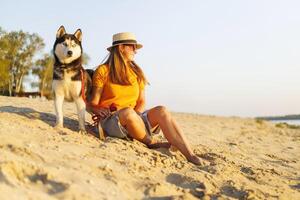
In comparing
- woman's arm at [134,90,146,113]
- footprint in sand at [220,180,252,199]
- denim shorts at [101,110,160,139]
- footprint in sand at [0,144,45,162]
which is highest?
woman's arm at [134,90,146,113]

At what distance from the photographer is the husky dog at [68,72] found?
18.1 ft

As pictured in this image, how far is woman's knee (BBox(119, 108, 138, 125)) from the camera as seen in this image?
17.7 ft

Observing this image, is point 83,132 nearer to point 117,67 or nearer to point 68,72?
point 68,72

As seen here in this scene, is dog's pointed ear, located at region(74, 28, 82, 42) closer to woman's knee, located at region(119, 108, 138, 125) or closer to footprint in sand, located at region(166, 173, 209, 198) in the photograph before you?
woman's knee, located at region(119, 108, 138, 125)

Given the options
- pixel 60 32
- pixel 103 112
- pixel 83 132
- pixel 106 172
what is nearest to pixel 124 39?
pixel 60 32

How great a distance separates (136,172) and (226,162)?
1.86 m

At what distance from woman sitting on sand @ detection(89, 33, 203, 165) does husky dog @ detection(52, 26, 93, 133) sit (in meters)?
0.26

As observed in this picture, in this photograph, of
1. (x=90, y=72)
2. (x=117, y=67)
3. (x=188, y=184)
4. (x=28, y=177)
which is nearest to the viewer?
(x=28, y=177)

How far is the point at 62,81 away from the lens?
5.54m

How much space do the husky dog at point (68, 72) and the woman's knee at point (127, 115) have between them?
1.85ft

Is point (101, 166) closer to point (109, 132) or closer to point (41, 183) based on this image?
point (41, 183)

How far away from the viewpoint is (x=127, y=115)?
Answer: 5.39 m

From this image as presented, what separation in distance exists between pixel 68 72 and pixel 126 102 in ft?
2.89

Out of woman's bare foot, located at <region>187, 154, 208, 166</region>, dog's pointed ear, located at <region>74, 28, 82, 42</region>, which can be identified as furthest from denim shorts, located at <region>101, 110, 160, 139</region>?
dog's pointed ear, located at <region>74, 28, 82, 42</region>
